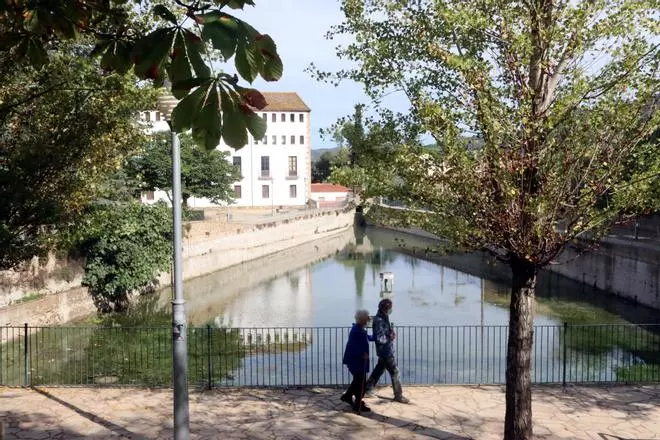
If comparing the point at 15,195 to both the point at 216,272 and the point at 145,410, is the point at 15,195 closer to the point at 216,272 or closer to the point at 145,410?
the point at 145,410

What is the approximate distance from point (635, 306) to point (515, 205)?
70.6ft

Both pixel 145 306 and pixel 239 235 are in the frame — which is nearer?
pixel 145 306

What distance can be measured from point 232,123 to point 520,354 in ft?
20.6

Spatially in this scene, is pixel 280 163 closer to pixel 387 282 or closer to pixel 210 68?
pixel 387 282

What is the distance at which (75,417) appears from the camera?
30.7 ft

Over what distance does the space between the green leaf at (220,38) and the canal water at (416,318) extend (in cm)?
611

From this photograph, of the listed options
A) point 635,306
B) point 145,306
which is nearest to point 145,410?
point 145,306

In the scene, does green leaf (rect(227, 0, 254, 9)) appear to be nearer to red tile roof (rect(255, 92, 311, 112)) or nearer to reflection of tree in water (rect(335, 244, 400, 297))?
reflection of tree in water (rect(335, 244, 400, 297))

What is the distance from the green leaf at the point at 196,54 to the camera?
3.09 metres

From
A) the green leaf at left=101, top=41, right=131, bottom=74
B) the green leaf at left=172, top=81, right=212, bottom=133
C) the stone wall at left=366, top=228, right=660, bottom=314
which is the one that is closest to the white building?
the stone wall at left=366, top=228, right=660, bottom=314

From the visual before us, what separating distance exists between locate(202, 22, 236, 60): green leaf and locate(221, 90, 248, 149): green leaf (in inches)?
8.0

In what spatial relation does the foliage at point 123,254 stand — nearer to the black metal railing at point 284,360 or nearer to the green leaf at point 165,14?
the black metal railing at point 284,360

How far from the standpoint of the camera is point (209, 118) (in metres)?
2.96

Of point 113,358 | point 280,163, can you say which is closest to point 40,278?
point 113,358
